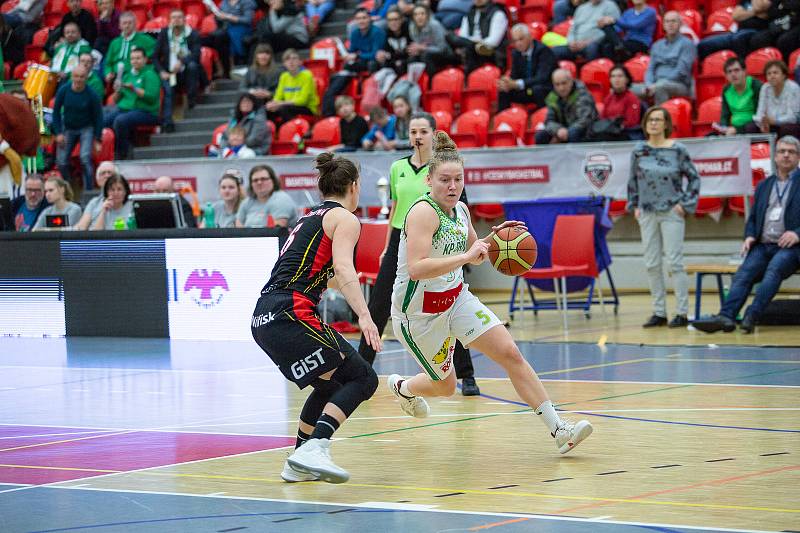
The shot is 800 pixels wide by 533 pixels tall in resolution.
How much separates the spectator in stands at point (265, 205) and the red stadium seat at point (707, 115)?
5.60 meters

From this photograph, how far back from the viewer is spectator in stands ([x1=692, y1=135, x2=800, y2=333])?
38.9ft

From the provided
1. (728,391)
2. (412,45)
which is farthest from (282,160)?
(728,391)

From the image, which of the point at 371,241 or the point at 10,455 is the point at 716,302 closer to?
the point at 371,241

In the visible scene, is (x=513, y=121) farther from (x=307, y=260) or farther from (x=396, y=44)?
(x=307, y=260)

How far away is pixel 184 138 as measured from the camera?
65.2 feet

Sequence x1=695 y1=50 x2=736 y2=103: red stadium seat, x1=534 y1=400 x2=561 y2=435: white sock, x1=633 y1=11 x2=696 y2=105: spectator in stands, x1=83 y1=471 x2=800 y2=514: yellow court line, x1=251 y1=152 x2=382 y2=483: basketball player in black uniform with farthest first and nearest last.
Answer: x1=695 y1=50 x2=736 y2=103: red stadium seat
x1=633 y1=11 x2=696 y2=105: spectator in stands
x1=534 y1=400 x2=561 y2=435: white sock
x1=251 y1=152 x2=382 y2=483: basketball player in black uniform
x1=83 y1=471 x2=800 y2=514: yellow court line

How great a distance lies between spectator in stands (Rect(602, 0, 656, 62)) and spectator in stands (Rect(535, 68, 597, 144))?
1.49m

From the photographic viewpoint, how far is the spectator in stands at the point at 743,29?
1588 cm

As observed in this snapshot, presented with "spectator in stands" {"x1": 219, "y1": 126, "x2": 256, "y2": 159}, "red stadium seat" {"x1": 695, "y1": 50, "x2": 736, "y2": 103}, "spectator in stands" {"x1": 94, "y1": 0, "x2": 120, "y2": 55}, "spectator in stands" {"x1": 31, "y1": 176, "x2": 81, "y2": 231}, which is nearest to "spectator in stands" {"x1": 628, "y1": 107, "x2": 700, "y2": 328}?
"red stadium seat" {"x1": 695, "y1": 50, "x2": 736, "y2": 103}

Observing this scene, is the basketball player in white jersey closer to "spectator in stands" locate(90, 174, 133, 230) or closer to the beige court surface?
the beige court surface

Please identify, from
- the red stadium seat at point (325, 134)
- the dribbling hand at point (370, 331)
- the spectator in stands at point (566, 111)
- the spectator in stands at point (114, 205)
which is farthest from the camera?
the red stadium seat at point (325, 134)

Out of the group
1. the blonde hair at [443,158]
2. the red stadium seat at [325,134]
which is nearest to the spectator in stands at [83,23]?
the red stadium seat at [325,134]

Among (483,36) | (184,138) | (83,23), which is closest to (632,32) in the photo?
(483,36)

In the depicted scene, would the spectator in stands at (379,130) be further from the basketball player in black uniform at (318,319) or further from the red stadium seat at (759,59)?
the basketball player in black uniform at (318,319)
